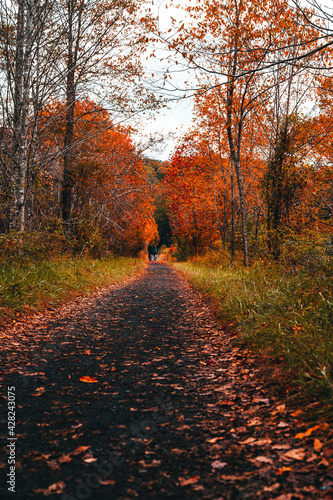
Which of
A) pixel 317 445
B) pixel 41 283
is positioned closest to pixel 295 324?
pixel 317 445

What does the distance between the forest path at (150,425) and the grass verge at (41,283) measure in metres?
0.85

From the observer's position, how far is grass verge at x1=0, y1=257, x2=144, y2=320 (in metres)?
5.46

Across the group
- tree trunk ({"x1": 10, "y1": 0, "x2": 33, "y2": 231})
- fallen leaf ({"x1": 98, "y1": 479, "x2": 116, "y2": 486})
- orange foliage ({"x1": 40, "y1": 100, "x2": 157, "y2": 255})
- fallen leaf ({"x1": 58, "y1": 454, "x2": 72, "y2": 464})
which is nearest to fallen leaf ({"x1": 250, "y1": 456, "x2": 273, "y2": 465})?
fallen leaf ({"x1": 98, "y1": 479, "x2": 116, "y2": 486})

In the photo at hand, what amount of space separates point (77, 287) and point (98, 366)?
4.53 m

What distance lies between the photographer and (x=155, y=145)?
13836mm

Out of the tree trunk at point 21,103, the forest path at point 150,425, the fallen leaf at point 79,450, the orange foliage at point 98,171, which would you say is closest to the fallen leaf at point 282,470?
the forest path at point 150,425

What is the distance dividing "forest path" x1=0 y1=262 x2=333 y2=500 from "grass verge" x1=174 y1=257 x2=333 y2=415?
26cm

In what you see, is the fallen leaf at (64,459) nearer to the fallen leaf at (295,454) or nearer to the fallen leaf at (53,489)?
the fallen leaf at (53,489)

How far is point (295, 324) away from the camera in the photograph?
3.85 m

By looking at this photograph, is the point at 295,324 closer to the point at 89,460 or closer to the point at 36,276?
the point at 89,460

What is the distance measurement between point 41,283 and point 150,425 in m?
4.85

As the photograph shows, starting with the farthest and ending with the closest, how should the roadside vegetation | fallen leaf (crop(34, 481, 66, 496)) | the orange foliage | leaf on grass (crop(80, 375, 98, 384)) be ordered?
the orange foliage → the roadside vegetation → leaf on grass (crop(80, 375, 98, 384)) → fallen leaf (crop(34, 481, 66, 496))

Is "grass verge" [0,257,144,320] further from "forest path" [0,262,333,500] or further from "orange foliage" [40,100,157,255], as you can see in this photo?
"orange foliage" [40,100,157,255]

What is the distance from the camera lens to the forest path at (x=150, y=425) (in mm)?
1779
